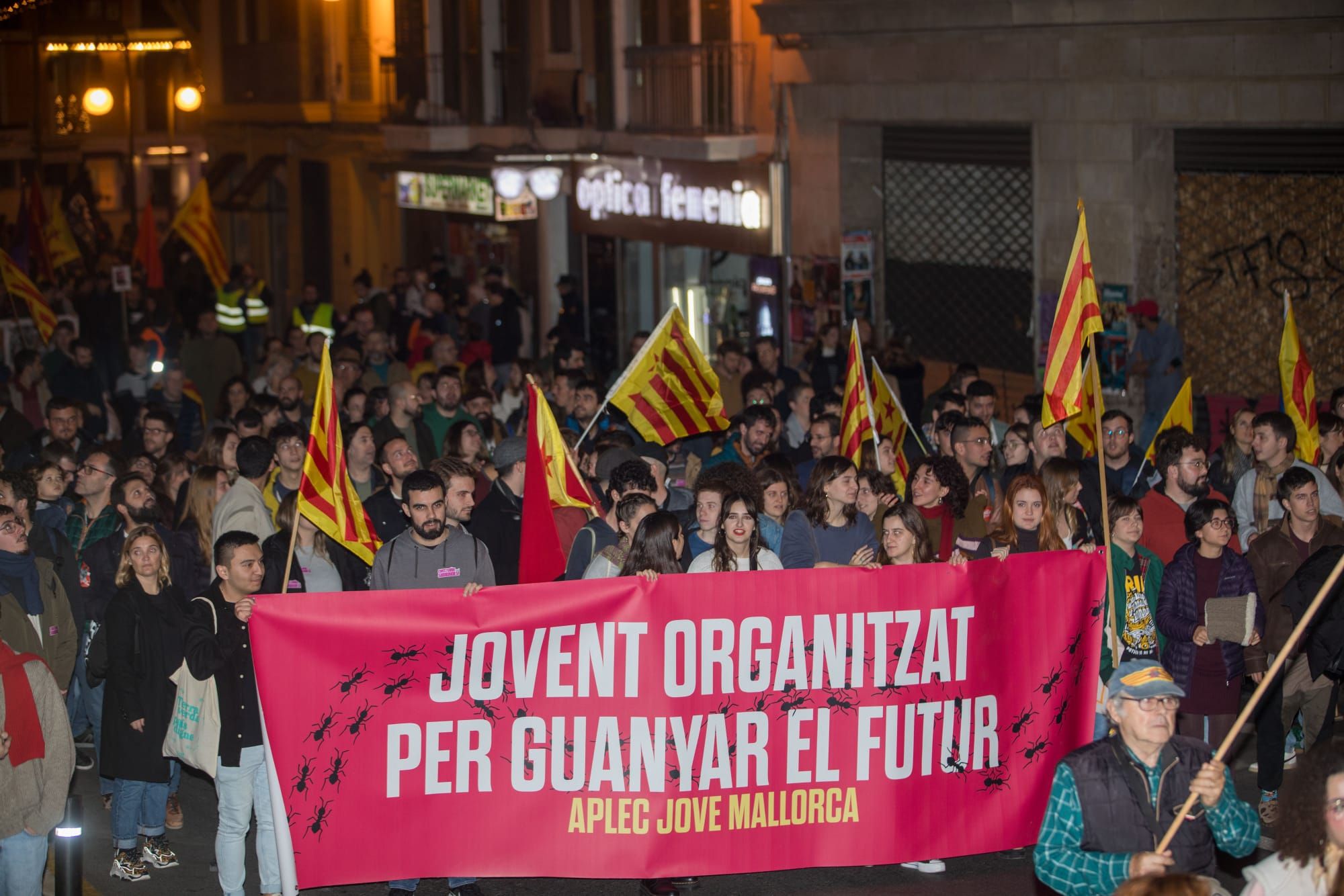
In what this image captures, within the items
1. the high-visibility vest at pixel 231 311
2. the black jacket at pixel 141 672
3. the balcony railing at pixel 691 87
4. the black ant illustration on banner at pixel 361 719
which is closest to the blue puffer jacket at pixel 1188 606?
the black ant illustration on banner at pixel 361 719

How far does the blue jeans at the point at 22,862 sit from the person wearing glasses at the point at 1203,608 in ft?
16.3

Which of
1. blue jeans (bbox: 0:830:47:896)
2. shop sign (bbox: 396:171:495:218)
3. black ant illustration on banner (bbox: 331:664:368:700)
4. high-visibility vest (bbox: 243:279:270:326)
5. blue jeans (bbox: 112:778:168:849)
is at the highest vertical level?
shop sign (bbox: 396:171:495:218)

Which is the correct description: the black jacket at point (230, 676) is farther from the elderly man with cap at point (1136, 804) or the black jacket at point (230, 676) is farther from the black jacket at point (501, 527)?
the elderly man with cap at point (1136, 804)

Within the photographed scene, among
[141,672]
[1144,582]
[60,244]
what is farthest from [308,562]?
[60,244]

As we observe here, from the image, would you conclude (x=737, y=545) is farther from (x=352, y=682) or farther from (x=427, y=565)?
(x=352, y=682)

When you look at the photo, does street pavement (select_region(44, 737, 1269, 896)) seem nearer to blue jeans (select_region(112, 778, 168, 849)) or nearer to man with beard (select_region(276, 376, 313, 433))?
blue jeans (select_region(112, 778, 168, 849))

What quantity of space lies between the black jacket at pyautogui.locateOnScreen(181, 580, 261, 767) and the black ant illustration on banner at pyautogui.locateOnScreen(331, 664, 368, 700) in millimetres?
438

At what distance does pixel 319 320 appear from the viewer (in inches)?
848

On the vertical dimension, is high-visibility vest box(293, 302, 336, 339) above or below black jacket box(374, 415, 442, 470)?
above

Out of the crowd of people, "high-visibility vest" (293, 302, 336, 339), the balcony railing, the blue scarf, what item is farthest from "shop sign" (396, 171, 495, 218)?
the blue scarf

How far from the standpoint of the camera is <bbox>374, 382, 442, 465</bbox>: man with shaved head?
12797mm

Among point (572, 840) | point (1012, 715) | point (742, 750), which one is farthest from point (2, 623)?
point (1012, 715)

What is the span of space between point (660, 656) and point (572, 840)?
0.84 metres

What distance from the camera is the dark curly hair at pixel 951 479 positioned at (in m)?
9.42
